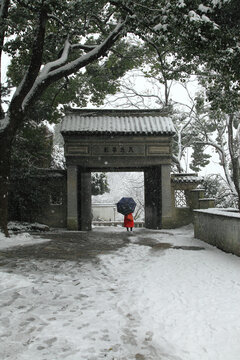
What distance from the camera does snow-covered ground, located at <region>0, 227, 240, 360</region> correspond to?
3123mm

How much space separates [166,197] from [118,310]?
1258 cm

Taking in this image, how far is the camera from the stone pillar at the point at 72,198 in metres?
15.6

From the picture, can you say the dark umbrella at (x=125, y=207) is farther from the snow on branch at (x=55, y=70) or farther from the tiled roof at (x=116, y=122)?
the snow on branch at (x=55, y=70)

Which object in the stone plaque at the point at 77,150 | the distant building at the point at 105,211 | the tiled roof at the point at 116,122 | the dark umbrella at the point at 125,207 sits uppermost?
the tiled roof at the point at 116,122

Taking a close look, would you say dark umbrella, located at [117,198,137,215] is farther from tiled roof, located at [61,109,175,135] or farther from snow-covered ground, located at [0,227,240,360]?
snow-covered ground, located at [0,227,240,360]

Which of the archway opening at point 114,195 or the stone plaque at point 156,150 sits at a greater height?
the stone plaque at point 156,150

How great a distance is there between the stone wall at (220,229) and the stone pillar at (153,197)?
517 cm

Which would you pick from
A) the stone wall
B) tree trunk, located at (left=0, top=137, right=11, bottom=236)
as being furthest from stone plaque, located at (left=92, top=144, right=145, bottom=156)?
tree trunk, located at (left=0, top=137, right=11, bottom=236)

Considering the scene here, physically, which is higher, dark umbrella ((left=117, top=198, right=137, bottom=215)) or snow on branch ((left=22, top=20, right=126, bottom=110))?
snow on branch ((left=22, top=20, right=126, bottom=110))

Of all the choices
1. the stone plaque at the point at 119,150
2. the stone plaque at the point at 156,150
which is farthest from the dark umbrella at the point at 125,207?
the stone plaque at the point at 156,150

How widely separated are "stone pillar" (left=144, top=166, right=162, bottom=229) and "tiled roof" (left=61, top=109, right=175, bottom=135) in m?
2.28

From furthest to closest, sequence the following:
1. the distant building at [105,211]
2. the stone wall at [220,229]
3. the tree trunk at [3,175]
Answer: the distant building at [105,211] < the tree trunk at [3,175] < the stone wall at [220,229]

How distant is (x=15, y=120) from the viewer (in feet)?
32.1

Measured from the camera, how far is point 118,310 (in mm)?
4227
